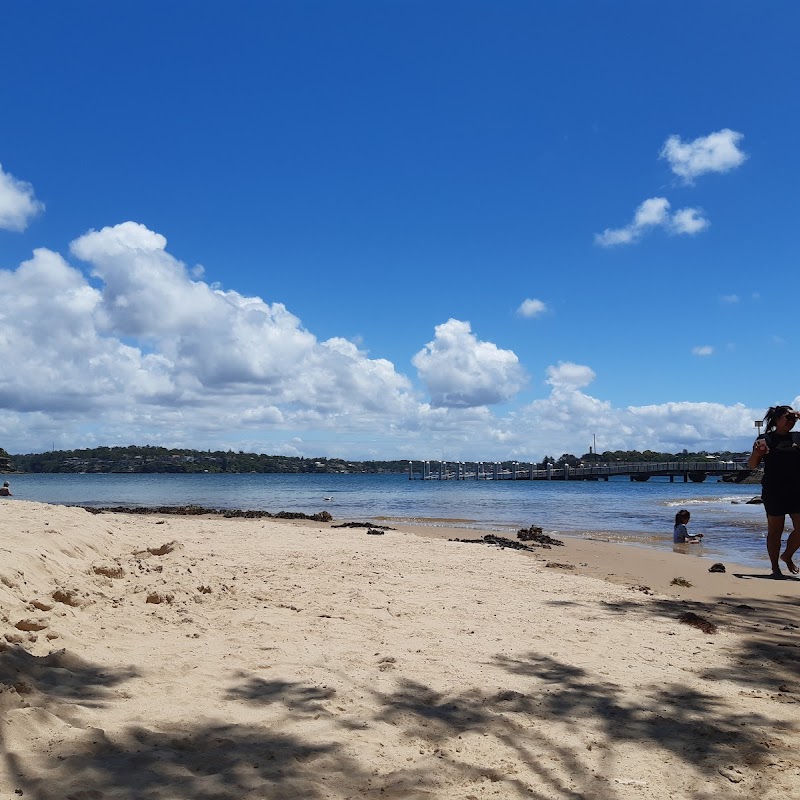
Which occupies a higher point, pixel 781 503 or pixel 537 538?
pixel 781 503

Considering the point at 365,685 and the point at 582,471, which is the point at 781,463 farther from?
the point at 582,471

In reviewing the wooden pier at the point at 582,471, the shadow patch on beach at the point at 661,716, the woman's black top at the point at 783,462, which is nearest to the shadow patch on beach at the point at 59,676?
the shadow patch on beach at the point at 661,716

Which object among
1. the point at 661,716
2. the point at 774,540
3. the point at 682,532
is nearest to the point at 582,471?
the point at 682,532

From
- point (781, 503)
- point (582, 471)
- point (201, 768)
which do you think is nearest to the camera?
point (201, 768)

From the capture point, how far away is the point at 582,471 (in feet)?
323

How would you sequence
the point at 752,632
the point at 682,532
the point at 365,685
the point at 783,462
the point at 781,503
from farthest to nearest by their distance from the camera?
the point at 682,532 < the point at 781,503 < the point at 783,462 < the point at 752,632 < the point at 365,685

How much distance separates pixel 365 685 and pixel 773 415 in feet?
22.9

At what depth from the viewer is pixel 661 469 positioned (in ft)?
296

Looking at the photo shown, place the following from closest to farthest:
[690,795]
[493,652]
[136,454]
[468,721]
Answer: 1. [690,795]
2. [468,721]
3. [493,652]
4. [136,454]

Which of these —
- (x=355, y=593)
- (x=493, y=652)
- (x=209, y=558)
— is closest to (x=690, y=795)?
(x=493, y=652)

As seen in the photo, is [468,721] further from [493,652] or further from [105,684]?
[105,684]

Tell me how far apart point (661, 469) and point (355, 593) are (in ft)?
299

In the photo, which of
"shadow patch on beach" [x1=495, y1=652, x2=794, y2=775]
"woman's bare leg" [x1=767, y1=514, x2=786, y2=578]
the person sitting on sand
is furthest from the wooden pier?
"shadow patch on beach" [x1=495, y1=652, x2=794, y2=775]

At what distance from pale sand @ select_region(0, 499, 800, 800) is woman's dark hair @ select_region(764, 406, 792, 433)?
2.19m
